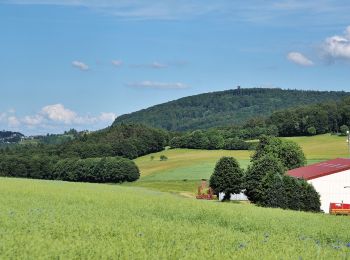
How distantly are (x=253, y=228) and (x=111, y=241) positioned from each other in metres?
8.41

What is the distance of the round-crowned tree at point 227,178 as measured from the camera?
7119cm

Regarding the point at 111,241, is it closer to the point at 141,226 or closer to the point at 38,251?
the point at 38,251

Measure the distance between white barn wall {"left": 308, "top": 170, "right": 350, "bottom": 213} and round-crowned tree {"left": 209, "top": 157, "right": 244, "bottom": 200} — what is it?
47.1 ft

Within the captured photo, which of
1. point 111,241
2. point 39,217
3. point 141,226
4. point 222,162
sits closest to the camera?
point 111,241

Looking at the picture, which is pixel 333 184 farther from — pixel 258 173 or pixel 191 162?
pixel 191 162

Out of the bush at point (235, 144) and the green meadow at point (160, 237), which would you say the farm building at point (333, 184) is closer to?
the green meadow at point (160, 237)

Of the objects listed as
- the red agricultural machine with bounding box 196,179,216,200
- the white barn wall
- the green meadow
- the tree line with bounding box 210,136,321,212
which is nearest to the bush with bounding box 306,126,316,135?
the red agricultural machine with bounding box 196,179,216,200

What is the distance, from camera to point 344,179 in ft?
191

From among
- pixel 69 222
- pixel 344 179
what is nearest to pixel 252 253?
pixel 69 222

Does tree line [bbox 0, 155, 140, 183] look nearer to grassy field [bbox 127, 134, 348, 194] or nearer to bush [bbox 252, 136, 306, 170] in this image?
grassy field [bbox 127, 134, 348, 194]

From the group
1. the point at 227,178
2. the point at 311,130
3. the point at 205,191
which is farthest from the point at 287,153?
the point at 311,130

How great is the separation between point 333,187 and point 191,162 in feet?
245

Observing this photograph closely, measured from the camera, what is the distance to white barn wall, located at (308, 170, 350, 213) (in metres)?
57.8

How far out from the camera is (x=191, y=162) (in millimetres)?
131625
